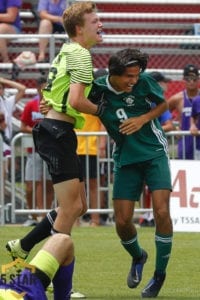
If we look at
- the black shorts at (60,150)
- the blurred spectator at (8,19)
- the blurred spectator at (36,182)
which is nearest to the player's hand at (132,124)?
the black shorts at (60,150)

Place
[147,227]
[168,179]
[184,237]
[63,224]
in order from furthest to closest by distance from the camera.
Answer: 1. [147,227]
2. [184,237]
3. [168,179]
4. [63,224]

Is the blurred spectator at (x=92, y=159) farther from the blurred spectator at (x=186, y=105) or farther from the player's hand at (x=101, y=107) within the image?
the player's hand at (x=101, y=107)

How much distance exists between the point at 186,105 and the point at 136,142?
6996mm

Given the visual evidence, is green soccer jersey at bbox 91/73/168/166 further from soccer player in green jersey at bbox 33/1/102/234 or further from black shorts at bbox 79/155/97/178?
black shorts at bbox 79/155/97/178

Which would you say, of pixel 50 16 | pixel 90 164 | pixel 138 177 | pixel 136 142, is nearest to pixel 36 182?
pixel 90 164

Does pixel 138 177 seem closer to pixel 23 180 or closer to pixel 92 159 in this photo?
pixel 92 159

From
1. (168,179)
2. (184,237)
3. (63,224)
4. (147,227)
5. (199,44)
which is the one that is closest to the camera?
(63,224)

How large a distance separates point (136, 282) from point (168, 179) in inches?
36.8

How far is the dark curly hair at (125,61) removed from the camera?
9219 millimetres

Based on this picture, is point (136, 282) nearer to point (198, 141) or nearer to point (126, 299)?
point (126, 299)

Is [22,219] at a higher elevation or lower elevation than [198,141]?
lower

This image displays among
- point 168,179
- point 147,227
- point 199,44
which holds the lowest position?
point 147,227

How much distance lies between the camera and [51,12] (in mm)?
18781

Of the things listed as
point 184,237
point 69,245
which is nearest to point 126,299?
point 69,245
